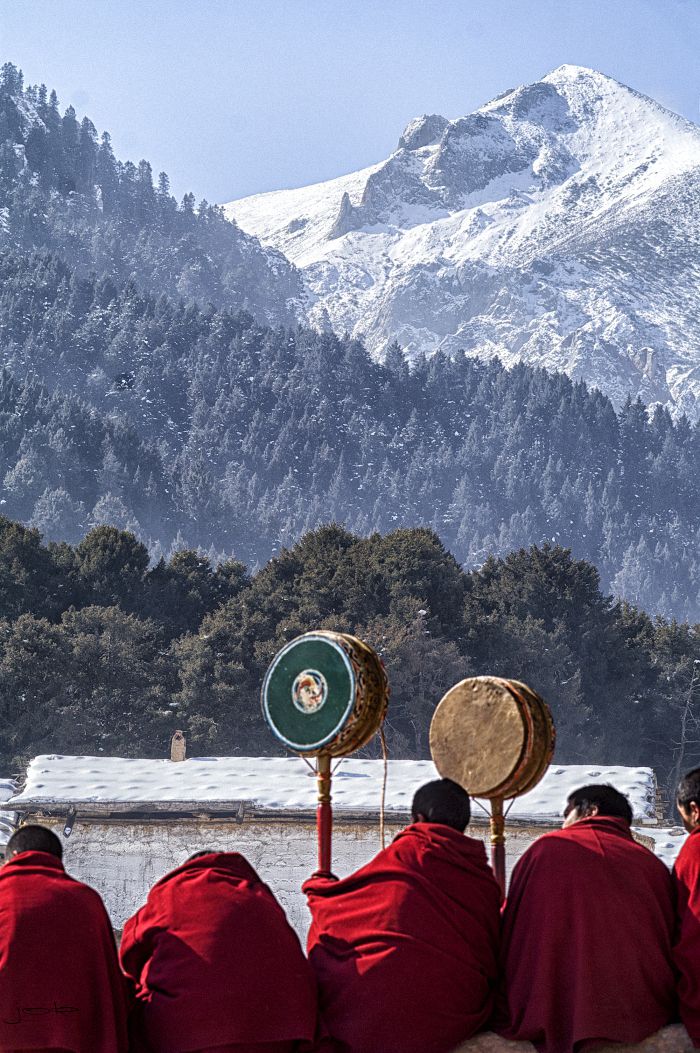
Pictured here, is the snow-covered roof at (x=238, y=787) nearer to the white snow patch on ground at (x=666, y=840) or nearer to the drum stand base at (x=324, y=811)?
the white snow patch on ground at (x=666, y=840)

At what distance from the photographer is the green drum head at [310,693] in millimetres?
6113

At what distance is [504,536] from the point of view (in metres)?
127

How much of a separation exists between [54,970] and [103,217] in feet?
572

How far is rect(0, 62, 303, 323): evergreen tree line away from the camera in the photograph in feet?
508

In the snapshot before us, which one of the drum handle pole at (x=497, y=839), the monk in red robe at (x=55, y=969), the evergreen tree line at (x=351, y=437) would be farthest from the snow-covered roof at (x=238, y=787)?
the evergreen tree line at (x=351, y=437)

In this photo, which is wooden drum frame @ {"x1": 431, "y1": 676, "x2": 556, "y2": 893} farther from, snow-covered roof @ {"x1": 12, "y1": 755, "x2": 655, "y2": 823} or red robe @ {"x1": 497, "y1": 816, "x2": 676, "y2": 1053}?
snow-covered roof @ {"x1": 12, "y1": 755, "x2": 655, "y2": 823}

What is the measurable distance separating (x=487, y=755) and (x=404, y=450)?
129358 mm

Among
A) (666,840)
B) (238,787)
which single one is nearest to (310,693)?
(666,840)

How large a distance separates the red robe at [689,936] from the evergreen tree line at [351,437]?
110 m

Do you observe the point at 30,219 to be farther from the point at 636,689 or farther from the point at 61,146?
the point at 636,689

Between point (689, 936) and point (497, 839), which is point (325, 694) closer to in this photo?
point (497, 839)

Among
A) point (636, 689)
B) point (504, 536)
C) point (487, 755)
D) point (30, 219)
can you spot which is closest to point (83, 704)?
point (636, 689)

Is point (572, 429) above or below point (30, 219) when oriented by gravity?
below

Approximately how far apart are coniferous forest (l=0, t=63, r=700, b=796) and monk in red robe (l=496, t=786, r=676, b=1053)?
34049 millimetres
